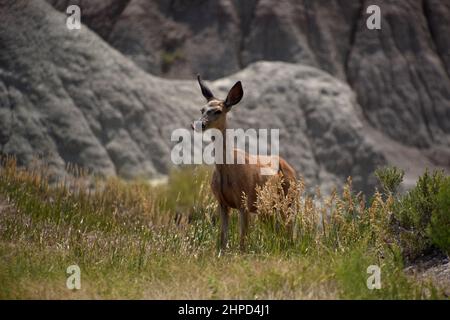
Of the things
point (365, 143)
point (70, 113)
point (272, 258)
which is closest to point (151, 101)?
point (70, 113)

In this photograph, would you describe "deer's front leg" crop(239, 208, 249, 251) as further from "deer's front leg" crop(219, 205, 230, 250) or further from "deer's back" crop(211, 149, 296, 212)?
"deer's front leg" crop(219, 205, 230, 250)

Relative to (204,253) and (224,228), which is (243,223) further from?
(204,253)

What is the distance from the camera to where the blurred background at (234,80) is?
19.1m

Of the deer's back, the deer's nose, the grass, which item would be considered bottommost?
the grass

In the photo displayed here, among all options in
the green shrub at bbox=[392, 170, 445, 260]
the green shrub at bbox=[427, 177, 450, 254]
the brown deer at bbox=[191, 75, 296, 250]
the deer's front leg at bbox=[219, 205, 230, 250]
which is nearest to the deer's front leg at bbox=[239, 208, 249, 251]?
the brown deer at bbox=[191, 75, 296, 250]

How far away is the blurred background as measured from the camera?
19094 mm

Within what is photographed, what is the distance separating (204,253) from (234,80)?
14121 millimetres

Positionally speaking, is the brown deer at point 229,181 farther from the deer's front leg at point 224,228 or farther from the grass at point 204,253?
the grass at point 204,253

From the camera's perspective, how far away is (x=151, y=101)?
20781 millimetres

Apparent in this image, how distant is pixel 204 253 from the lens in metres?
8.98

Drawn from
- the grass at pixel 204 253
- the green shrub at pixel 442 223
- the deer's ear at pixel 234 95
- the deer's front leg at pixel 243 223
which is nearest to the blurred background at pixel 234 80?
the grass at pixel 204 253

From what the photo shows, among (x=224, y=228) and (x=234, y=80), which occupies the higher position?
(x=234, y=80)

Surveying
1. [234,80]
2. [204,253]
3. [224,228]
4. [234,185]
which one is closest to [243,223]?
[224,228]

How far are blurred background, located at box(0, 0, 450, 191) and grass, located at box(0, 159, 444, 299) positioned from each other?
7.08m
